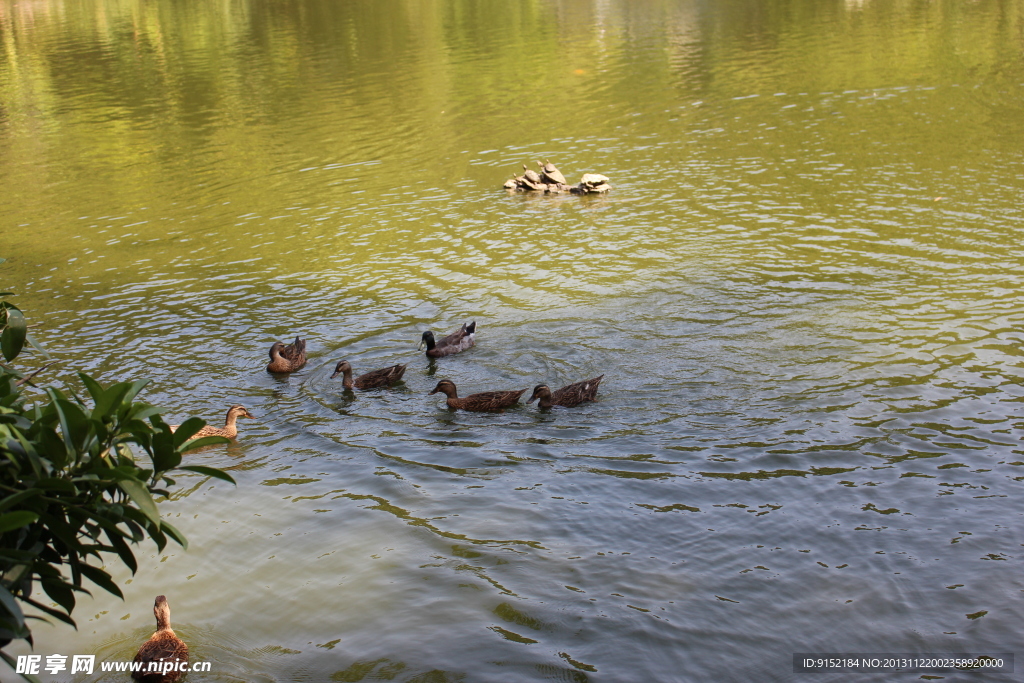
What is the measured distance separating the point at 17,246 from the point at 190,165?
692 centimetres

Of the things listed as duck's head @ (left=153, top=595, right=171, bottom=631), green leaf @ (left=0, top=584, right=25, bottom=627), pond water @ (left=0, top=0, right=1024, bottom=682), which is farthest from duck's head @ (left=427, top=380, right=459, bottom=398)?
green leaf @ (left=0, top=584, right=25, bottom=627)

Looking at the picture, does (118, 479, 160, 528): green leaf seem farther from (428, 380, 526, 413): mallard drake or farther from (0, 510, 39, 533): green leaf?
(428, 380, 526, 413): mallard drake

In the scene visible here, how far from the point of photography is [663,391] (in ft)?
34.0

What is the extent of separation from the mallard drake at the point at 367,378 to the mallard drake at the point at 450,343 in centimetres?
74

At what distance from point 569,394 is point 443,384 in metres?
1.66

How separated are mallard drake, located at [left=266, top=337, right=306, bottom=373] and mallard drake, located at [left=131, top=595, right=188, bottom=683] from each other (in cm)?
550

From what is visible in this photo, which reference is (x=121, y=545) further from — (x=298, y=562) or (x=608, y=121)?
(x=608, y=121)

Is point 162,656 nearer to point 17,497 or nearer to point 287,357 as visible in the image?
point 17,497

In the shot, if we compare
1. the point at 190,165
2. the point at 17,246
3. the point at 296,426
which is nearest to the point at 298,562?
the point at 296,426

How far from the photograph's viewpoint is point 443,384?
10680 millimetres

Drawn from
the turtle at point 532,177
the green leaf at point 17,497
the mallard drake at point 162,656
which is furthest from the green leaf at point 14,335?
the turtle at point 532,177

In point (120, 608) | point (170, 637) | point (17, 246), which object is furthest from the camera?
point (17, 246)

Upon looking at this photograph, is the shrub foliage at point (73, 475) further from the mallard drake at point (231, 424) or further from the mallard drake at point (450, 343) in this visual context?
the mallard drake at point (450, 343)

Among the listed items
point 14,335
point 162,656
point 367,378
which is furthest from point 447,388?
point 14,335
